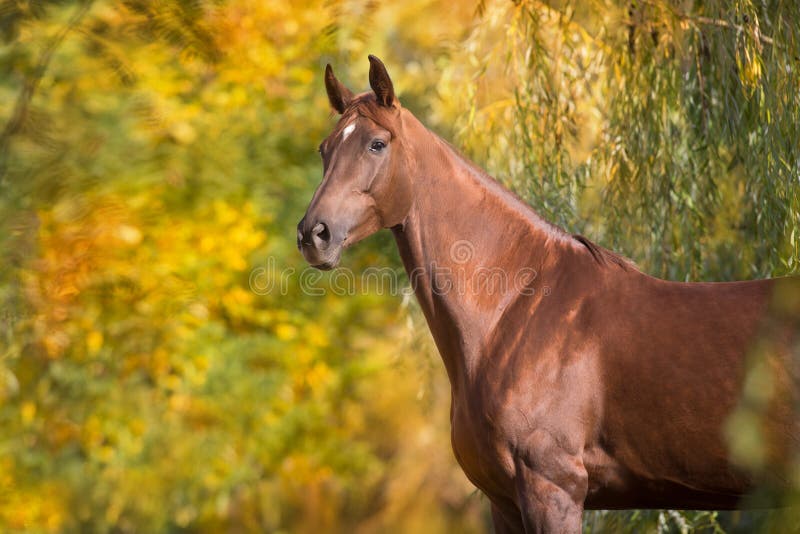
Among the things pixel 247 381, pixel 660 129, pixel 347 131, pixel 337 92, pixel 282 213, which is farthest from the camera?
pixel 282 213

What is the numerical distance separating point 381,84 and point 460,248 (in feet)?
2.24

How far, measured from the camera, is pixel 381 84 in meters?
3.43

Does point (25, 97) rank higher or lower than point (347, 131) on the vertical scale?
higher

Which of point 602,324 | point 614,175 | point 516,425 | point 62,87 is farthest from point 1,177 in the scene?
point 614,175

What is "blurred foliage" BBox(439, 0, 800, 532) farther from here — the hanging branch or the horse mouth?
the hanging branch

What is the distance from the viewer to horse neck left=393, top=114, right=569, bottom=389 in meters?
3.46

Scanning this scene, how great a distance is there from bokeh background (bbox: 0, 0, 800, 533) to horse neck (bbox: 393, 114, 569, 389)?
0.68 metres

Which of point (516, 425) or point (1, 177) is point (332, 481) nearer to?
point (516, 425)

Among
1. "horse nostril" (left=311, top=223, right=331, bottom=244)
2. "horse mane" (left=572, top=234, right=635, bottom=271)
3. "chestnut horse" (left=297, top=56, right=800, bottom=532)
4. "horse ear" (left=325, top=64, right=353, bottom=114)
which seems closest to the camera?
"chestnut horse" (left=297, top=56, right=800, bottom=532)

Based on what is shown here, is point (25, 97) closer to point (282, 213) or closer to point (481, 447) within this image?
point (481, 447)

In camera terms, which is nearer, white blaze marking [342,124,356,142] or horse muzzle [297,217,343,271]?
horse muzzle [297,217,343,271]

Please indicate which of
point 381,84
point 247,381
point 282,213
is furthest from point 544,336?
point 282,213

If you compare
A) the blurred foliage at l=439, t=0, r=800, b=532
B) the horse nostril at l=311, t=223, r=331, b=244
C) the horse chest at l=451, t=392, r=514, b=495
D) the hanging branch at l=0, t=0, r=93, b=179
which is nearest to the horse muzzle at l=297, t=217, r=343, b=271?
the horse nostril at l=311, t=223, r=331, b=244

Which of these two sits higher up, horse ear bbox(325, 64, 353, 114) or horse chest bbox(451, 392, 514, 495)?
horse ear bbox(325, 64, 353, 114)
